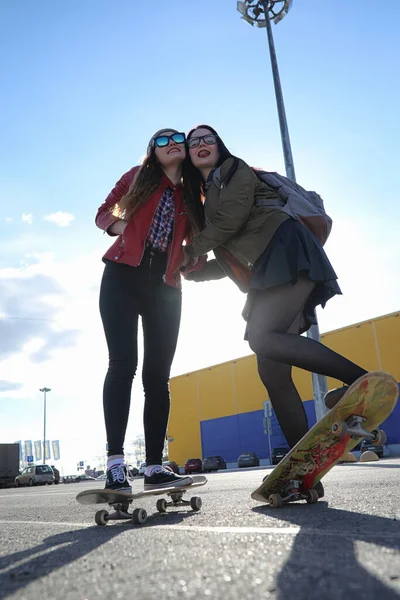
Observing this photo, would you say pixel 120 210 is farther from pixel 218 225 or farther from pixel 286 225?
pixel 286 225

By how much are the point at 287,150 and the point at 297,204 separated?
43.4 ft

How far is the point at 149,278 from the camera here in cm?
265

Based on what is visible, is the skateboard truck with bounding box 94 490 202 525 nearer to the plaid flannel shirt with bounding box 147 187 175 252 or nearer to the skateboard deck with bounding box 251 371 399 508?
the skateboard deck with bounding box 251 371 399 508

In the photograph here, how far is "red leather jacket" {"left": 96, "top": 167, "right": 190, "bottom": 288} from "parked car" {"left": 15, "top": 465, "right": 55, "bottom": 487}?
3025 cm

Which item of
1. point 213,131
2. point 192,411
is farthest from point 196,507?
point 192,411

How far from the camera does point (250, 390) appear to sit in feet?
100

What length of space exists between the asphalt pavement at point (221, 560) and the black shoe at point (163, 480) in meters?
0.60

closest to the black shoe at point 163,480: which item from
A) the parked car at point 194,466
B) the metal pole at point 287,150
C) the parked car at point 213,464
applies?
the metal pole at point 287,150

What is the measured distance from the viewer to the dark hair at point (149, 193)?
2.66 meters

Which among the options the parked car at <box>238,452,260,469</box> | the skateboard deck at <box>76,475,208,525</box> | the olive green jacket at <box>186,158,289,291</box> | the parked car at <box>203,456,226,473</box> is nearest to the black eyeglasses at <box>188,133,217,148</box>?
the olive green jacket at <box>186,158,289,291</box>

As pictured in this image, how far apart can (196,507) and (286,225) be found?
1296 millimetres

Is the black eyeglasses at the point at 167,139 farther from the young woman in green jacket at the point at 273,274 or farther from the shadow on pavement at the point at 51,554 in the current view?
the shadow on pavement at the point at 51,554

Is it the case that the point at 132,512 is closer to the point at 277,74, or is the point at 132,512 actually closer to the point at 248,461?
the point at 277,74

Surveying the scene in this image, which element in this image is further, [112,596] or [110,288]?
[110,288]
